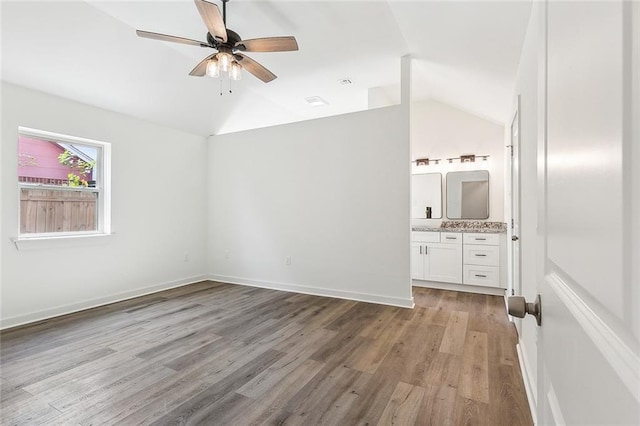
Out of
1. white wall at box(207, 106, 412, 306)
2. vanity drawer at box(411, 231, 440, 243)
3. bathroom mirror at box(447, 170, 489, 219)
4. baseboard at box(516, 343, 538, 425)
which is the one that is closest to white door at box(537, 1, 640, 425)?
baseboard at box(516, 343, 538, 425)

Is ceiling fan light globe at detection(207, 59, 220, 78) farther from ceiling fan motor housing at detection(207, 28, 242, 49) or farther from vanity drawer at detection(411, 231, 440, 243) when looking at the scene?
vanity drawer at detection(411, 231, 440, 243)

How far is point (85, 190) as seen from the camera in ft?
12.8

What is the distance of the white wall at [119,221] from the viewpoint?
10.5 feet

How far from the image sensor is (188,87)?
4.21 meters

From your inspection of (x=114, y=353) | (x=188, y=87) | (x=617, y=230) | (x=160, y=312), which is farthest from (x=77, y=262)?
(x=617, y=230)

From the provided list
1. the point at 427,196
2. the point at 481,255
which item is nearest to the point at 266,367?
the point at 481,255

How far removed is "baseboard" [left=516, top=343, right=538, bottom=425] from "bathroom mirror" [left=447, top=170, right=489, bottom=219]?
9.58 feet

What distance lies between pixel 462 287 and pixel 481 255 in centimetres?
58

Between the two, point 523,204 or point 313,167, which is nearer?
point 523,204

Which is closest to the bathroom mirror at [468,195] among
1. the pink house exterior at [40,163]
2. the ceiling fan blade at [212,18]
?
the ceiling fan blade at [212,18]

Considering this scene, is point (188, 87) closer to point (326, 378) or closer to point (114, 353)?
point (114, 353)

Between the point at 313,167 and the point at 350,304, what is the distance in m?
2.05

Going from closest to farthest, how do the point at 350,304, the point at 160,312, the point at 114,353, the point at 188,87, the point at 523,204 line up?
the point at 523,204
the point at 114,353
the point at 160,312
the point at 350,304
the point at 188,87

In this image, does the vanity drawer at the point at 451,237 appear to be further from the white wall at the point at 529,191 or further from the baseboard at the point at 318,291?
the white wall at the point at 529,191
